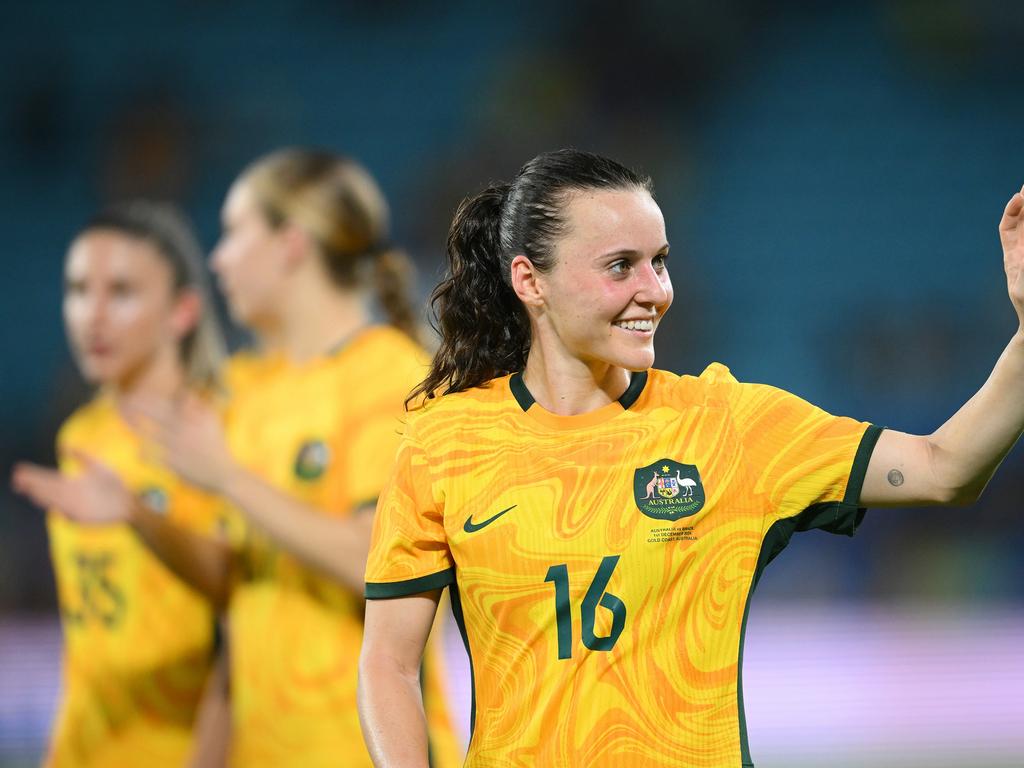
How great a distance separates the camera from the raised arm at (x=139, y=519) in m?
3.91

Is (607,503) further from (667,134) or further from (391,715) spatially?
(667,134)

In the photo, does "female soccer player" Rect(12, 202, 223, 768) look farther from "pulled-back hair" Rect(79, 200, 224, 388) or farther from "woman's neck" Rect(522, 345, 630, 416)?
"woman's neck" Rect(522, 345, 630, 416)

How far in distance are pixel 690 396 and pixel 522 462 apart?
0.29m

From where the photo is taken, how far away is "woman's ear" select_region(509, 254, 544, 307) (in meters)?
2.24

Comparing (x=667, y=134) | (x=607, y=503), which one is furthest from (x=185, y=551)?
(x=667, y=134)

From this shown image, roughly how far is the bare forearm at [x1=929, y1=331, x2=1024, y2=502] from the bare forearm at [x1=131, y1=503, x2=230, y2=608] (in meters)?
2.44

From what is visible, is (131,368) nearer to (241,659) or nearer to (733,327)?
(241,659)

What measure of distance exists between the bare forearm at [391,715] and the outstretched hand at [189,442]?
153 cm

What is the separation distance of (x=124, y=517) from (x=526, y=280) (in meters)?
2.10

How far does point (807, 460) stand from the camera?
2080 millimetres

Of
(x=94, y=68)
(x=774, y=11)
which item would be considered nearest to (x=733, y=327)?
(x=774, y=11)

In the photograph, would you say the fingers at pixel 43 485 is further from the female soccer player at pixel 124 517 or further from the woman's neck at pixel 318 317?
the woman's neck at pixel 318 317

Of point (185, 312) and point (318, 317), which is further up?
point (185, 312)

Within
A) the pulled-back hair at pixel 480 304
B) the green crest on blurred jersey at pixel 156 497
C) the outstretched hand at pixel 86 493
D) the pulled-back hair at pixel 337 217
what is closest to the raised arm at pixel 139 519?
the outstretched hand at pixel 86 493
